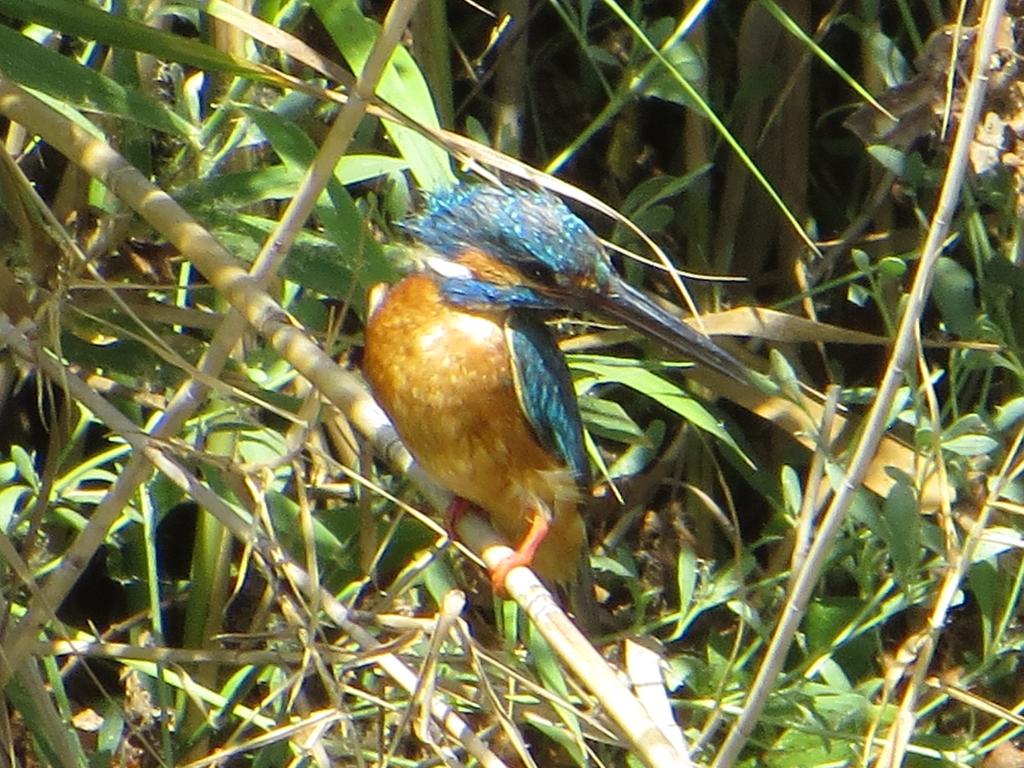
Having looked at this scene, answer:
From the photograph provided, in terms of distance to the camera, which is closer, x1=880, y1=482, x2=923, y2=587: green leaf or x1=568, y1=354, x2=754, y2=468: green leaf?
x1=880, y1=482, x2=923, y2=587: green leaf

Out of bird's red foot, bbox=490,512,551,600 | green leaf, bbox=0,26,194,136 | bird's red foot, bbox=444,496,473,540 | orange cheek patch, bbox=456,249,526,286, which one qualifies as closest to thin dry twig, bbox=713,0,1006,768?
bird's red foot, bbox=490,512,551,600

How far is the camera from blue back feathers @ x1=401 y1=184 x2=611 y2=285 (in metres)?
2.23

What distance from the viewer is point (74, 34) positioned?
1.82 meters

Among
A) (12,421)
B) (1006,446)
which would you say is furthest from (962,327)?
(12,421)

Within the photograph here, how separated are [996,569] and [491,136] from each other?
1.08m

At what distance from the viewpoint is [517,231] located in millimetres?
2273

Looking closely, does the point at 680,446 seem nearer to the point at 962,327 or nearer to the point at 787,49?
the point at 962,327

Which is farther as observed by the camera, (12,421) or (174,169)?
(12,421)

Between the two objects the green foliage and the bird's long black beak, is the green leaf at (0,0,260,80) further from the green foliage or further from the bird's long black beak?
the bird's long black beak

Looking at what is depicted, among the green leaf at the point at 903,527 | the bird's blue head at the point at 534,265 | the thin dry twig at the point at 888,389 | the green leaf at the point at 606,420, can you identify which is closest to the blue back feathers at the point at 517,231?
the bird's blue head at the point at 534,265

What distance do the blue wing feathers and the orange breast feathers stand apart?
0.06ft

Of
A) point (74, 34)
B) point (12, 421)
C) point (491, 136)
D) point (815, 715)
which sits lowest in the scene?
point (815, 715)

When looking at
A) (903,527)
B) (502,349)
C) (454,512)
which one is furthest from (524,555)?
(903,527)

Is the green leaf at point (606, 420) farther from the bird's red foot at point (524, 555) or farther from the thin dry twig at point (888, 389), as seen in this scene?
the thin dry twig at point (888, 389)
